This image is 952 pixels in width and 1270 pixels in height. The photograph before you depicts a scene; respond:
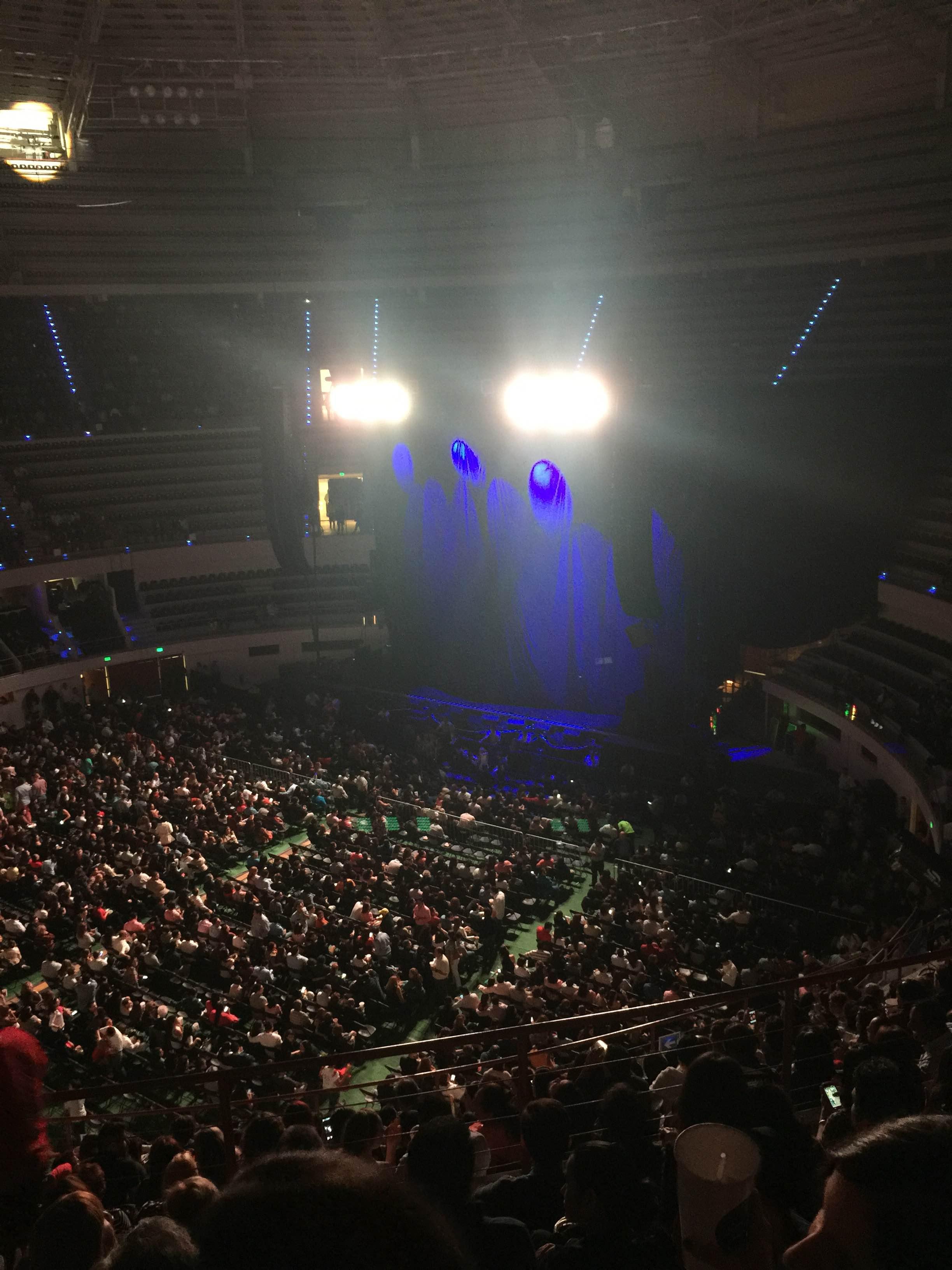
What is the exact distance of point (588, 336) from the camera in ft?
74.3

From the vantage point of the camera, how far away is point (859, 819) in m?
15.5

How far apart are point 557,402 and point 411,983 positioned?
42.4ft

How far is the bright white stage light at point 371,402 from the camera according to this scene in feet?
78.3

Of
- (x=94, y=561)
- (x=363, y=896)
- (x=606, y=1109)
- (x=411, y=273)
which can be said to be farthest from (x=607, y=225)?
(x=606, y=1109)

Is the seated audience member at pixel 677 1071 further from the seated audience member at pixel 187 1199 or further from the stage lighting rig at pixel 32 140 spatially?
the stage lighting rig at pixel 32 140

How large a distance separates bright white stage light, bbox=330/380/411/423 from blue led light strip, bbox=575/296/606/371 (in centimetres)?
407

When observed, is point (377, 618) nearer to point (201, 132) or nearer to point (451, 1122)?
point (201, 132)

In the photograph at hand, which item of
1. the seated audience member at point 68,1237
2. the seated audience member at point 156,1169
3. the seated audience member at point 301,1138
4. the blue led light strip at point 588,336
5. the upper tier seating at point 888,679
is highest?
the blue led light strip at point 588,336

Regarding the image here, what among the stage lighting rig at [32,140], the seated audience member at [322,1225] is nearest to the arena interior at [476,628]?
the seated audience member at [322,1225]

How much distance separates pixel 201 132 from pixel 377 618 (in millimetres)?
12418

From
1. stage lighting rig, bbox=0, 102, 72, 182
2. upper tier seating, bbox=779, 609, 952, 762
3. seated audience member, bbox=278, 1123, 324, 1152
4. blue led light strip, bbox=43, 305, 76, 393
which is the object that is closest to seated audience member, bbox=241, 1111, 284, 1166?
seated audience member, bbox=278, 1123, 324, 1152

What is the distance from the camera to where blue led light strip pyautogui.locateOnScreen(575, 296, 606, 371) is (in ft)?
70.0

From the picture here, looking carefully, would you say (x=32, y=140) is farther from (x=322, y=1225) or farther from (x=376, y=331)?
(x=322, y=1225)

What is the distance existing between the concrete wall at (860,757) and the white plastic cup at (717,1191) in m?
12.7
